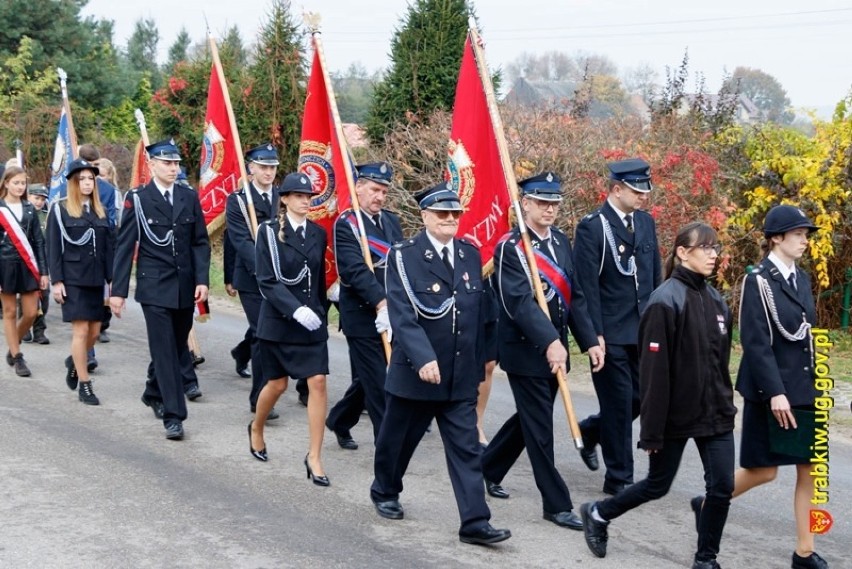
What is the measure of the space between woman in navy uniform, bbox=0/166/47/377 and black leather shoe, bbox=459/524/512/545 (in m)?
6.48

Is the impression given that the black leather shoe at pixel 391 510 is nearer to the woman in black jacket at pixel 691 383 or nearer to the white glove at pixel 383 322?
the white glove at pixel 383 322

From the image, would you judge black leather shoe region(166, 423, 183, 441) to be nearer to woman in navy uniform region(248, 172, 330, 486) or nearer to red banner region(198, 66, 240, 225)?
woman in navy uniform region(248, 172, 330, 486)

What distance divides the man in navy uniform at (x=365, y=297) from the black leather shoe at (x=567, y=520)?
1.55 m

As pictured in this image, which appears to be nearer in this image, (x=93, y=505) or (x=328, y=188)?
(x=93, y=505)

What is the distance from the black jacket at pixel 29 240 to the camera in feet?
37.6

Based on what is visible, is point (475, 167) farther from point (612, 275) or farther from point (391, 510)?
point (391, 510)

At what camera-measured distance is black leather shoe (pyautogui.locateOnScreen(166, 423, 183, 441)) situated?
340 inches

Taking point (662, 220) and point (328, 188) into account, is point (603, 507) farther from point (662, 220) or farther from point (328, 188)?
point (662, 220)

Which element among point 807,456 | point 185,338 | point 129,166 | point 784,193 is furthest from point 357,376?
point 129,166

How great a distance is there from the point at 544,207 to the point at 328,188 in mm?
2946

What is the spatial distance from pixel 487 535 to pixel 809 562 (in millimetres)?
1619

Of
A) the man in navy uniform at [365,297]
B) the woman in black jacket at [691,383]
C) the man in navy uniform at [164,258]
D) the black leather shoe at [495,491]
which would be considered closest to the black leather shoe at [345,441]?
the man in navy uniform at [365,297]

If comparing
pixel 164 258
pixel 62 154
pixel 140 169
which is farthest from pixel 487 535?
pixel 62 154

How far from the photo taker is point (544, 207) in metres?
6.98
